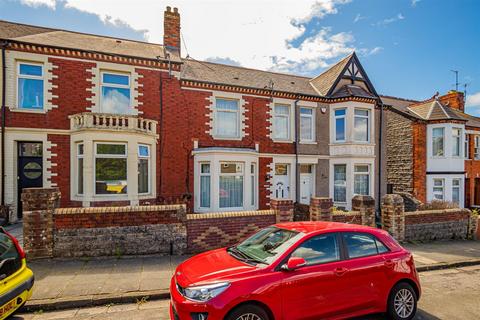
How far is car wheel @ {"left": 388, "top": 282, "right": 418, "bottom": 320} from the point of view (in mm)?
4039

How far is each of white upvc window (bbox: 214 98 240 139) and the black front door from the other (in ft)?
25.1

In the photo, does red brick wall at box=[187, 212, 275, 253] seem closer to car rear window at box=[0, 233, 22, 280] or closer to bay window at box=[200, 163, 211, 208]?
car rear window at box=[0, 233, 22, 280]

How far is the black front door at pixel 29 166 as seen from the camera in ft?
33.7

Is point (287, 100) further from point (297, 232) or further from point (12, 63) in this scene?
point (12, 63)

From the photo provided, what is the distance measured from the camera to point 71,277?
212 inches

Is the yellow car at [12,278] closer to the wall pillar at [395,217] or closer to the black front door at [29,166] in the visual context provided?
the black front door at [29,166]

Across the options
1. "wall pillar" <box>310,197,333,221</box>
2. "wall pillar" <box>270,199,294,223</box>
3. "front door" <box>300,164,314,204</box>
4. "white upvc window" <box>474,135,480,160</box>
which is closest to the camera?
"wall pillar" <box>270,199,294,223</box>

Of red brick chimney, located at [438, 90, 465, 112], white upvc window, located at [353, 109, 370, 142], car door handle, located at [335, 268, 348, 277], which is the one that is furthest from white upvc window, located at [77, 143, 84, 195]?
red brick chimney, located at [438, 90, 465, 112]

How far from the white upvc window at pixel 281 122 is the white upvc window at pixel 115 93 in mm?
7442

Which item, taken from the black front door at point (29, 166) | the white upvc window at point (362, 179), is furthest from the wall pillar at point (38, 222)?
the white upvc window at point (362, 179)

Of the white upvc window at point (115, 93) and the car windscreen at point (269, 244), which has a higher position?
the white upvc window at point (115, 93)

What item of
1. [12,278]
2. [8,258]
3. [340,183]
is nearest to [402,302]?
[12,278]

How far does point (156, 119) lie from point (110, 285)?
26.5 feet

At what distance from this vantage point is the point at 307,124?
14.7 metres
